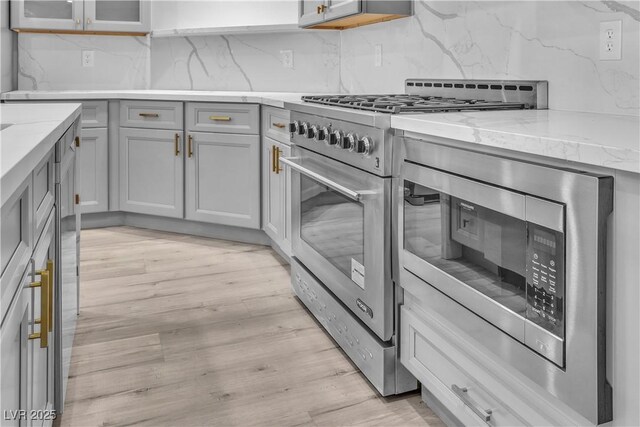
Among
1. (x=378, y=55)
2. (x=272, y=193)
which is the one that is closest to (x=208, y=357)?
(x=272, y=193)

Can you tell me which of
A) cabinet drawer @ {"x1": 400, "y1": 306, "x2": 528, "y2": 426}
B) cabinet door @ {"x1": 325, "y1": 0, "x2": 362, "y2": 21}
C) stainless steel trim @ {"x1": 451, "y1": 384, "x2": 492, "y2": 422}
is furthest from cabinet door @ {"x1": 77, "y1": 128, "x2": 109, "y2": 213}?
stainless steel trim @ {"x1": 451, "y1": 384, "x2": 492, "y2": 422}

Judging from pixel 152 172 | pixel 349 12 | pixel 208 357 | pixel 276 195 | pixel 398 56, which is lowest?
pixel 208 357

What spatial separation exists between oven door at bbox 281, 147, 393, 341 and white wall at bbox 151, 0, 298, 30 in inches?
76.5

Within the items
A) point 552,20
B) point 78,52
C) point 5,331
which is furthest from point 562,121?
point 78,52

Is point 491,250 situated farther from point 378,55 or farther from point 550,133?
point 378,55

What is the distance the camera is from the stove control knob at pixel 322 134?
2036 millimetres

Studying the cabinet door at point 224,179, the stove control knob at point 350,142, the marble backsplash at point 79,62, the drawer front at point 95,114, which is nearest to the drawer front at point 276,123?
the cabinet door at point 224,179

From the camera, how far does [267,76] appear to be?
4.13 m

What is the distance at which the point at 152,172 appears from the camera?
379 centimetres

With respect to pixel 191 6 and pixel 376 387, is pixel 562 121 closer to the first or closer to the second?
pixel 376 387

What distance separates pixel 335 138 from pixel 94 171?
2423 mm

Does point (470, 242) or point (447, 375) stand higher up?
point (470, 242)

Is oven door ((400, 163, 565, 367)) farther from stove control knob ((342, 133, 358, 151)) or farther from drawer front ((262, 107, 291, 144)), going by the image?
drawer front ((262, 107, 291, 144))

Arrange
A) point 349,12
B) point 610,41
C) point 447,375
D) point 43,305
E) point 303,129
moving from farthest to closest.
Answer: point 349,12
point 303,129
point 610,41
point 447,375
point 43,305
